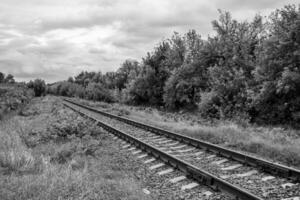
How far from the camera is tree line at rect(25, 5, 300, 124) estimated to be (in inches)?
569

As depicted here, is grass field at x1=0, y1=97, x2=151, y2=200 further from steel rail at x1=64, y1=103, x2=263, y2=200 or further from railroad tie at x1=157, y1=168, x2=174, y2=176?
steel rail at x1=64, y1=103, x2=263, y2=200

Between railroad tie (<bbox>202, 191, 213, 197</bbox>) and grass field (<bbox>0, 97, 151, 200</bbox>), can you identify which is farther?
railroad tie (<bbox>202, 191, 213, 197</bbox>)

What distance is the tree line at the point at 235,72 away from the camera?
569 inches

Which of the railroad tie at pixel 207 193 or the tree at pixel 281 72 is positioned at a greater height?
the tree at pixel 281 72

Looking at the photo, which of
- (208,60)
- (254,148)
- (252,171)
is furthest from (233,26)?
(252,171)

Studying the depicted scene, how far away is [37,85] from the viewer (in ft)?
311

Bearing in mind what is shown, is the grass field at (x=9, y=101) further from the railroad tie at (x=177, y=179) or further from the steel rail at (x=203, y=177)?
the railroad tie at (x=177, y=179)

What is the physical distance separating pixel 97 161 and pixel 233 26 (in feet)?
66.3

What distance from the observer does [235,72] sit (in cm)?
1802

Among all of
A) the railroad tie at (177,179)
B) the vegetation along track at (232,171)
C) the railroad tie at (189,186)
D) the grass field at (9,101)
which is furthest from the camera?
the grass field at (9,101)

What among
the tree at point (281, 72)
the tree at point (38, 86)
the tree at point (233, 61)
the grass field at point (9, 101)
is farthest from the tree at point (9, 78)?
the tree at point (281, 72)

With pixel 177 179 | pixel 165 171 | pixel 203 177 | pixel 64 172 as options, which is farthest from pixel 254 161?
pixel 64 172

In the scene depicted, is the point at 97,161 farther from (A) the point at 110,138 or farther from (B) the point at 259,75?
(B) the point at 259,75

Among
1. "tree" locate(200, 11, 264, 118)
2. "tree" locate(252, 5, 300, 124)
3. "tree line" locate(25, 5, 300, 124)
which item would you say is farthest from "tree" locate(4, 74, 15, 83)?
"tree" locate(252, 5, 300, 124)
